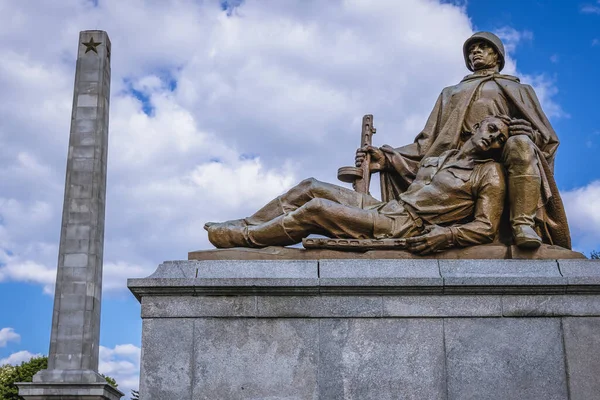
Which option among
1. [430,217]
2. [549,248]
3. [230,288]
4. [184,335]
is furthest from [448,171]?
[184,335]

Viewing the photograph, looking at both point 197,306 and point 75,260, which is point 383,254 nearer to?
point 197,306

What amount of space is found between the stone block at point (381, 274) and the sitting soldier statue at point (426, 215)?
346mm

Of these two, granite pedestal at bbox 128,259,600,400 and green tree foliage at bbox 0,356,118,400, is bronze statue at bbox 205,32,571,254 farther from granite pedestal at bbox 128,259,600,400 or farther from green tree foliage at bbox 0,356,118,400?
green tree foliage at bbox 0,356,118,400

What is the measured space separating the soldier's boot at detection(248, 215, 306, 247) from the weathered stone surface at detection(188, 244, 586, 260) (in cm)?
→ 19

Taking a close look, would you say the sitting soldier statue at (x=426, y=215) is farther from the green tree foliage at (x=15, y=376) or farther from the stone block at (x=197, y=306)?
the green tree foliage at (x=15, y=376)

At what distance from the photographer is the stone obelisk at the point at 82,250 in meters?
25.5

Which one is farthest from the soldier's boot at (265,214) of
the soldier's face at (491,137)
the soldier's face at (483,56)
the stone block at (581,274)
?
the soldier's face at (483,56)

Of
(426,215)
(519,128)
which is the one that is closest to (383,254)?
(426,215)

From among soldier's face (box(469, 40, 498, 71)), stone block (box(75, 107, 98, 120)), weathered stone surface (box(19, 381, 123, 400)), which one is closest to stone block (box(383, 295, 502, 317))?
soldier's face (box(469, 40, 498, 71))

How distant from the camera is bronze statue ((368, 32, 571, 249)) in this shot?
10547mm

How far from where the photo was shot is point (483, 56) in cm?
1280

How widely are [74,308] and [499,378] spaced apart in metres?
19.7

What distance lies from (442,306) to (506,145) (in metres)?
2.40

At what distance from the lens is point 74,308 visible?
2675 centimetres
